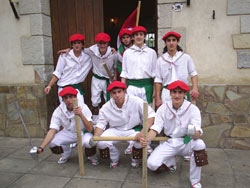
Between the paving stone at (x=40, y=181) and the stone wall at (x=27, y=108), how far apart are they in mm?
1584

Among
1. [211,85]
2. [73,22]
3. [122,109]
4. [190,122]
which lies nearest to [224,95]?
[211,85]

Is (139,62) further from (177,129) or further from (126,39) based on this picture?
(177,129)

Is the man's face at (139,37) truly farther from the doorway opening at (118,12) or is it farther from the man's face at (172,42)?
the doorway opening at (118,12)

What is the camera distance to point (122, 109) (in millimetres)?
2941

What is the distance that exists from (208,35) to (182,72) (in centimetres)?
94

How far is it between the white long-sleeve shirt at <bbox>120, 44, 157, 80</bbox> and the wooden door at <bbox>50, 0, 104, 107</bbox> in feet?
4.45

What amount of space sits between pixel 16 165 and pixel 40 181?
2.27 ft

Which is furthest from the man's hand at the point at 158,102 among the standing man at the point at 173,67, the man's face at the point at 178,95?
the man's face at the point at 178,95

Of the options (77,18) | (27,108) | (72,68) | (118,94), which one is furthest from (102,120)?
(77,18)

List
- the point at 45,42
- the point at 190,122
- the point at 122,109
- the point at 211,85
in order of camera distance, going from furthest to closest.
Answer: the point at 45,42, the point at 211,85, the point at 122,109, the point at 190,122

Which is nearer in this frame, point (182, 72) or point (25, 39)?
point (182, 72)

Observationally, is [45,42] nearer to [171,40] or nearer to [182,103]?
[171,40]

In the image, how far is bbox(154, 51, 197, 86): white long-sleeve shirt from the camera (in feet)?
10.2

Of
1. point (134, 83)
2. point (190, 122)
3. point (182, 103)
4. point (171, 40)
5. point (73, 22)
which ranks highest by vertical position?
point (73, 22)
